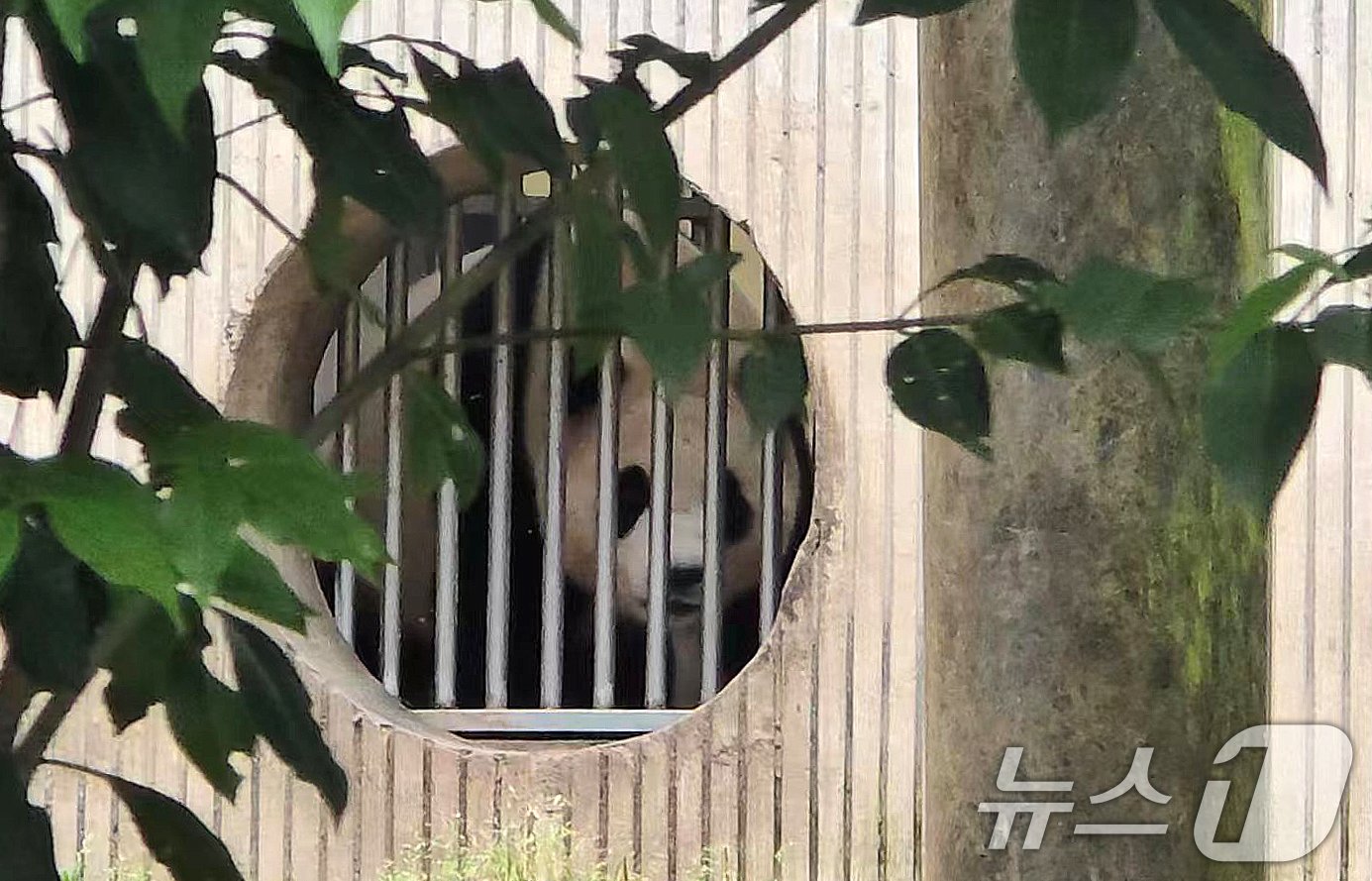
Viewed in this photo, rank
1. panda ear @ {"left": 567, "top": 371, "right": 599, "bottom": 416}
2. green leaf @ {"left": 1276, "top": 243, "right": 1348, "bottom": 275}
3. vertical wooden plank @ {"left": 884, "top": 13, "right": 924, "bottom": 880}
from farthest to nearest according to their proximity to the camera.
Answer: panda ear @ {"left": 567, "top": 371, "right": 599, "bottom": 416} < vertical wooden plank @ {"left": 884, "top": 13, "right": 924, "bottom": 880} < green leaf @ {"left": 1276, "top": 243, "right": 1348, "bottom": 275}

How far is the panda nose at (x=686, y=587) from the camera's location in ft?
14.5

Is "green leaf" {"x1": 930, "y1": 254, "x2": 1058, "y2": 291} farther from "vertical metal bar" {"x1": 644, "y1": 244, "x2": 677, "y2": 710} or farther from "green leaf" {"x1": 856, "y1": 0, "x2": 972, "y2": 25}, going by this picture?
"vertical metal bar" {"x1": 644, "y1": 244, "x2": 677, "y2": 710}

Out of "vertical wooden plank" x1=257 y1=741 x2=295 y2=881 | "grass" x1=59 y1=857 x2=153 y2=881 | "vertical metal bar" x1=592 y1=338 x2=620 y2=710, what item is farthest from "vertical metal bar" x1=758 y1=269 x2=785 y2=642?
"grass" x1=59 y1=857 x2=153 y2=881

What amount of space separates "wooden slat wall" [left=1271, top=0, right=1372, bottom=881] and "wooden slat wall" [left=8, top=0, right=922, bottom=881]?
2.29 feet

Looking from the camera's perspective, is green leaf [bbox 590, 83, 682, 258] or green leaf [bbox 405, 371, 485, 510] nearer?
green leaf [bbox 590, 83, 682, 258]

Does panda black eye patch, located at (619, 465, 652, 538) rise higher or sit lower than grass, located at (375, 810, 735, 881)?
higher

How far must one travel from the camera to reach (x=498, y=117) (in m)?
0.99

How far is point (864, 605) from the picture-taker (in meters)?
3.32

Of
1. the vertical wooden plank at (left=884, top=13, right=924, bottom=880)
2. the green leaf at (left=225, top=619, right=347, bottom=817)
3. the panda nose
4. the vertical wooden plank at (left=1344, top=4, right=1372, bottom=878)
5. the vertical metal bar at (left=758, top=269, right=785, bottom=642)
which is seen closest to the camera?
the green leaf at (left=225, top=619, right=347, bottom=817)

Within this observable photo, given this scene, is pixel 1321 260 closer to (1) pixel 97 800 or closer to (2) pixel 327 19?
(2) pixel 327 19

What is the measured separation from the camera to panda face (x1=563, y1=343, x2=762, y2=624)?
4.31 meters

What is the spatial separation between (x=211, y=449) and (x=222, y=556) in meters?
0.07

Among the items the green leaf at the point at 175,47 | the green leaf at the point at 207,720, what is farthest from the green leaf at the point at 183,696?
the green leaf at the point at 175,47

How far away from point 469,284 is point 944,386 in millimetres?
290
